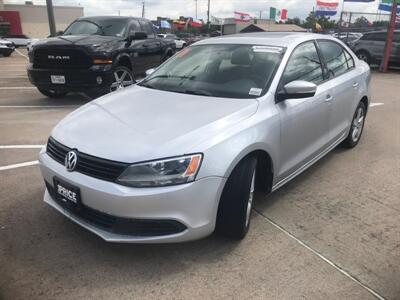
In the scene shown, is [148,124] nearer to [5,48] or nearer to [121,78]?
[121,78]

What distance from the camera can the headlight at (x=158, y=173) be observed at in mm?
2629

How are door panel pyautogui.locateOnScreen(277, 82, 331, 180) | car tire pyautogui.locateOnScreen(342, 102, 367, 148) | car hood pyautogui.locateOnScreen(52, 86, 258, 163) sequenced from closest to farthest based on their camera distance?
car hood pyautogui.locateOnScreen(52, 86, 258, 163), door panel pyautogui.locateOnScreen(277, 82, 331, 180), car tire pyautogui.locateOnScreen(342, 102, 367, 148)

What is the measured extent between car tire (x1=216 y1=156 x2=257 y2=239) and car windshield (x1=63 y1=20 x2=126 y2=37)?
21.3 feet

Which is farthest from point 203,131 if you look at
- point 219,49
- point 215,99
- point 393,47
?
point 393,47

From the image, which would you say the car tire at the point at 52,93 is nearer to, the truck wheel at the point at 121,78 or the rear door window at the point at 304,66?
the truck wheel at the point at 121,78

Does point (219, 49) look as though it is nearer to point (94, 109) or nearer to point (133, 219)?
point (94, 109)

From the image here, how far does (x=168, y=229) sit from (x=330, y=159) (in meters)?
3.10

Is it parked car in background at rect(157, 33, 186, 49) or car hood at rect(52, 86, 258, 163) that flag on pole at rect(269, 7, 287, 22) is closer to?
parked car in background at rect(157, 33, 186, 49)

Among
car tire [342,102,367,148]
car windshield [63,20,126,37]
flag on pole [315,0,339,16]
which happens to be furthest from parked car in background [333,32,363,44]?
car tire [342,102,367,148]

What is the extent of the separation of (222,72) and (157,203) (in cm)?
175

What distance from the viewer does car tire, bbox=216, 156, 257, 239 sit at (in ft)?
9.51

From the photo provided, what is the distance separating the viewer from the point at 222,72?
3893mm

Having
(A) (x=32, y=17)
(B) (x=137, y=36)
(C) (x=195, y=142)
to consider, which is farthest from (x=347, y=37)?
(A) (x=32, y=17)

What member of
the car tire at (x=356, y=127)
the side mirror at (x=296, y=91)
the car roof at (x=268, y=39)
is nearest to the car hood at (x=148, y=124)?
the side mirror at (x=296, y=91)
